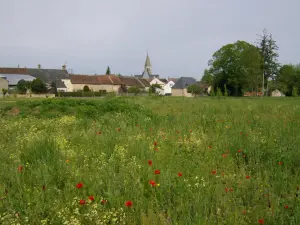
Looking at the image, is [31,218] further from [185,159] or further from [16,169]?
[185,159]

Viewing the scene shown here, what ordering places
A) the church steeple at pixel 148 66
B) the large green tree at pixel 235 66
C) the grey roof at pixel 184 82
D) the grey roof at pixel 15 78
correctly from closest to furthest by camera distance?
the large green tree at pixel 235 66
the grey roof at pixel 15 78
the grey roof at pixel 184 82
the church steeple at pixel 148 66

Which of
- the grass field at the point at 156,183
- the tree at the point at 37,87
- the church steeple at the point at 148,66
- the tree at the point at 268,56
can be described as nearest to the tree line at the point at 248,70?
the tree at the point at 268,56

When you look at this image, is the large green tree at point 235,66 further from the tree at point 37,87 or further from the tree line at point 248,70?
the tree at point 37,87

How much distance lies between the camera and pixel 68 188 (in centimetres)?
350

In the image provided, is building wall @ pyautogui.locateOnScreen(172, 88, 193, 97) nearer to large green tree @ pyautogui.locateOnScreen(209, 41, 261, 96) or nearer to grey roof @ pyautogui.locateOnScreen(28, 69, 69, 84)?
large green tree @ pyautogui.locateOnScreen(209, 41, 261, 96)

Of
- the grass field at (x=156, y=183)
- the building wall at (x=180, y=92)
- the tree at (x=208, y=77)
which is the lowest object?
the grass field at (x=156, y=183)

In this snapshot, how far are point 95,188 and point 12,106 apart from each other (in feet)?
40.0

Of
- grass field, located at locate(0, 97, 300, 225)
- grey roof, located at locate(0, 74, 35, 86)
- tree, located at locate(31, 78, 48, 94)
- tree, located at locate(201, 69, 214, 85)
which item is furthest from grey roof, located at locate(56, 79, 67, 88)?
grass field, located at locate(0, 97, 300, 225)

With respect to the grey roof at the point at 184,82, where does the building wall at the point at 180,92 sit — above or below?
below

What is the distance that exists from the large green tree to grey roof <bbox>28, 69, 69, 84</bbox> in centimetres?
4732

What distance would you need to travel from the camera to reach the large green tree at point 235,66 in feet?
175

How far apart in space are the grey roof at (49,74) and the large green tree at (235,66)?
155ft

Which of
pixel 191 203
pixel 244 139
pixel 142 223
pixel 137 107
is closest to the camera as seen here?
pixel 142 223

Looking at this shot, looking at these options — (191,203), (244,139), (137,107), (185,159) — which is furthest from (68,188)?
(137,107)
